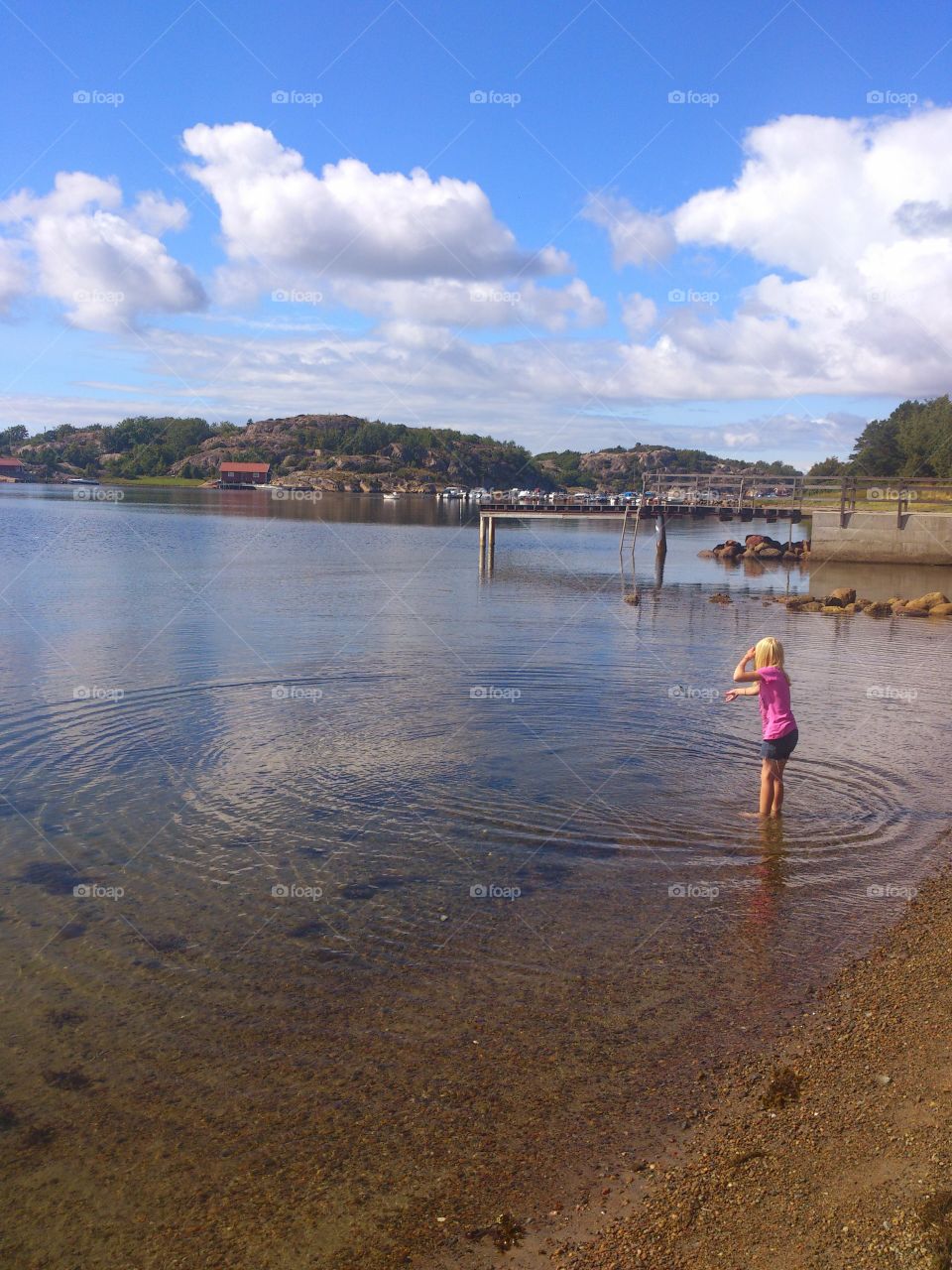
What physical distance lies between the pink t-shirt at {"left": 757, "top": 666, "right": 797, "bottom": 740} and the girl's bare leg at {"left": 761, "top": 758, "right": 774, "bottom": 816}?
380mm

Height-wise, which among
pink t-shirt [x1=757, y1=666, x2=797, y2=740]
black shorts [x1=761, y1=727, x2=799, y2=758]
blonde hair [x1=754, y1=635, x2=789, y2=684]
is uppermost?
blonde hair [x1=754, y1=635, x2=789, y2=684]

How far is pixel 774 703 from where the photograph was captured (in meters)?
13.2

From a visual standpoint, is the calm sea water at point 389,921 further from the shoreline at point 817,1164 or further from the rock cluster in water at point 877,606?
the rock cluster in water at point 877,606

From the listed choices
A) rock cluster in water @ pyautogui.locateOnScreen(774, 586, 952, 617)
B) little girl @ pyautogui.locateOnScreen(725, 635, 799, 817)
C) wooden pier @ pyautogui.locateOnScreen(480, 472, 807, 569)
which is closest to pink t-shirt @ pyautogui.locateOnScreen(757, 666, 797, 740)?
little girl @ pyautogui.locateOnScreen(725, 635, 799, 817)

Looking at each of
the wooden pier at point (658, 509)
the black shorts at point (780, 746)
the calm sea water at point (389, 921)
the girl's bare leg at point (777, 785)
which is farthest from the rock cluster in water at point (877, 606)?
the black shorts at point (780, 746)

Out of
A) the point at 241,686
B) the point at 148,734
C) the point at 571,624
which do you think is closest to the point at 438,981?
the point at 148,734

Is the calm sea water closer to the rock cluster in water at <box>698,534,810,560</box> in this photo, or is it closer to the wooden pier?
the wooden pier

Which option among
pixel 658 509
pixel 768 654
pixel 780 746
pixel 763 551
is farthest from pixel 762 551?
pixel 780 746

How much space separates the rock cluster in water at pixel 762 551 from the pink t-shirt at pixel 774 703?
176ft

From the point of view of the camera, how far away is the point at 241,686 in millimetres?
21938

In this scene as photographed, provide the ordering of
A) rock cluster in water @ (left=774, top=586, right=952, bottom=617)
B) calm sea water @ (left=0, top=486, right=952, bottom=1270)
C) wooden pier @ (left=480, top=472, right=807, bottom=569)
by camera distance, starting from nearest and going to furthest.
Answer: calm sea water @ (left=0, top=486, right=952, bottom=1270) < rock cluster in water @ (left=774, top=586, right=952, bottom=617) < wooden pier @ (left=480, top=472, right=807, bottom=569)

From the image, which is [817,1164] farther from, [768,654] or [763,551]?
[763,551]

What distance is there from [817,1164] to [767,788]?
7557 millimetres

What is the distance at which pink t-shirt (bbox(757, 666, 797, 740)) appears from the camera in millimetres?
13109
